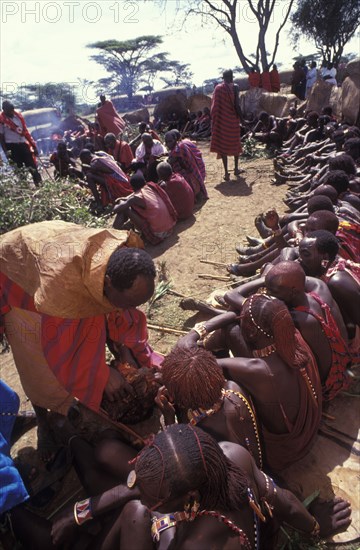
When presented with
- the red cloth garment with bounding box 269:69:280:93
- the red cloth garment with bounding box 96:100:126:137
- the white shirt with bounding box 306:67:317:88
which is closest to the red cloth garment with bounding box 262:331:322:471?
the red cloth garment with bounding box 96:100:126:137

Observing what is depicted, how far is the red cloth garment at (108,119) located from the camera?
35.4 ft

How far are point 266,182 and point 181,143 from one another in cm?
186

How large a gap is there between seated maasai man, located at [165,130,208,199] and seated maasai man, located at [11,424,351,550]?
18.8ft

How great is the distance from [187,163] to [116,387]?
5188 millimetres

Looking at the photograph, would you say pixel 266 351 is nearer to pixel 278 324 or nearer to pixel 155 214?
pixel 278 324

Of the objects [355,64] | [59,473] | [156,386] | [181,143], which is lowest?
[59,473]

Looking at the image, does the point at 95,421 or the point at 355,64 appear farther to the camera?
the point at 355,64

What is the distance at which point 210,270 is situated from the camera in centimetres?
469

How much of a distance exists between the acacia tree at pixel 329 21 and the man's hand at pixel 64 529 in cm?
2163

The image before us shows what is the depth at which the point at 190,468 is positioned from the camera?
1.21m

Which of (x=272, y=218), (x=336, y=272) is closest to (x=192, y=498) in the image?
(x=336, y=272)

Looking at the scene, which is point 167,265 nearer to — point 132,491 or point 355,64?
point 132,491

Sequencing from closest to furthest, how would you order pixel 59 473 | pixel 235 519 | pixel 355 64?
pixel 235 519
pixel 59 473
pixel 355 64

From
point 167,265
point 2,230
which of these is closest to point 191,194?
point 167,265
